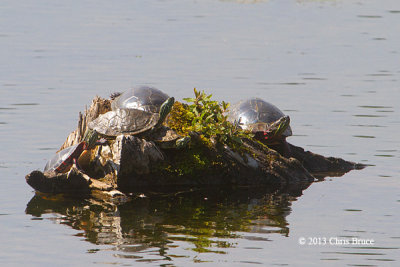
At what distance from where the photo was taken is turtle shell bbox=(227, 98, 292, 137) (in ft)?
40.0

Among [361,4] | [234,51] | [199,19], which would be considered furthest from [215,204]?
[361,4]

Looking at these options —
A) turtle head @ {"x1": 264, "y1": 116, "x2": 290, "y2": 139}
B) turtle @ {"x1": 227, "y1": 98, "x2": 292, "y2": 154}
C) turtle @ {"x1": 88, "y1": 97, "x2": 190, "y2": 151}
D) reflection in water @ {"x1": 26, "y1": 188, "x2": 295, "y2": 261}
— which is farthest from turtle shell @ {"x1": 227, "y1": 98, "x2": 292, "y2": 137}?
turtle @ {"x1": 88, "y1": 97, "x2": 190, "y2": 151}

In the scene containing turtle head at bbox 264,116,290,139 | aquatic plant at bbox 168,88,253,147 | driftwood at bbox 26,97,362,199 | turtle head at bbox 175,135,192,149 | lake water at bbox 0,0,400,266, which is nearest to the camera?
lake water at bbox 0,0,400,266

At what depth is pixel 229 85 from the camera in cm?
1859

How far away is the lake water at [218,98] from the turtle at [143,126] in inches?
31.4

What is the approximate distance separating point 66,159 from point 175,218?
2012 mm

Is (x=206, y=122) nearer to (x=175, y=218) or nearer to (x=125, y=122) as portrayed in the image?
(x=125, y=122)

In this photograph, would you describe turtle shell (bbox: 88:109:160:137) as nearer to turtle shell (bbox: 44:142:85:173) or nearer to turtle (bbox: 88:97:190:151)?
turtle (bbox: 88:97:190:151)

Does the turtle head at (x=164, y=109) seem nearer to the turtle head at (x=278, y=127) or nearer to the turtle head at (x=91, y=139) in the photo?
the turtle head at (x=91, y=139)

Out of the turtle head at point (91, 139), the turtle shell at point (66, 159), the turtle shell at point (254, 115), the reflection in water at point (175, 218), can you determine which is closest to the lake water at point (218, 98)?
the reflection in water at point (175, 218)

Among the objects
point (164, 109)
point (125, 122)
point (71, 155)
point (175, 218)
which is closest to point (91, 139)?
point (71, 155)

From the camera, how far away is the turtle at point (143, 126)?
35.1ft

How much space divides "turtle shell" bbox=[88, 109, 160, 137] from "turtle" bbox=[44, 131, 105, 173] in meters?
0.20

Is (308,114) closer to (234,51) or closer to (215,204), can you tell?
(215,204)
